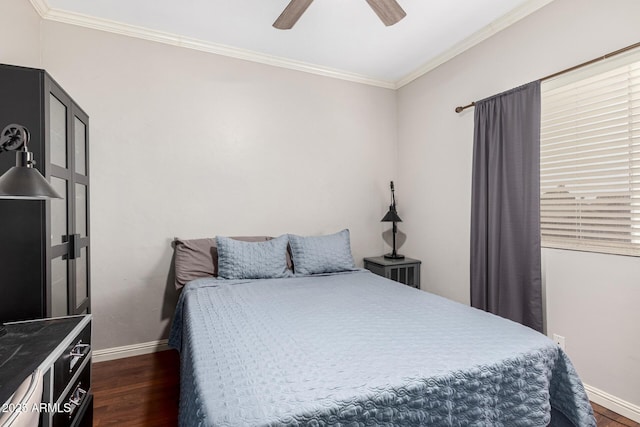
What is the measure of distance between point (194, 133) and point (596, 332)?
10.6 ft

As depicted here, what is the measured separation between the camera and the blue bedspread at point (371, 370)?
3.34 feet

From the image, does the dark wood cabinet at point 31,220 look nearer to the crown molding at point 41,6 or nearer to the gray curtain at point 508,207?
the crown molding at point 41,6

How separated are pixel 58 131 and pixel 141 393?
1.68 metres

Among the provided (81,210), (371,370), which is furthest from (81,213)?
(371,370)

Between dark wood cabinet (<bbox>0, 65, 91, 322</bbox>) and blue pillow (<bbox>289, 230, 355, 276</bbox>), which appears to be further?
blue pillow (<bbox>289, 230, 355, 276</bbox>)

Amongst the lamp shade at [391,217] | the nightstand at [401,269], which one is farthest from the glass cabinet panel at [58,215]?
the lamp shade at [391,217]

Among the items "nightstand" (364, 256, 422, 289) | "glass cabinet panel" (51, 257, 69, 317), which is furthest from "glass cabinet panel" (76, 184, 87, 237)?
"nightstand" (364, 256, 422, 289)

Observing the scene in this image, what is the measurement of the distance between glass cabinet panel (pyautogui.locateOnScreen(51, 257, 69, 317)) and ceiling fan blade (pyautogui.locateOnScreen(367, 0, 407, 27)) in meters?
2.20

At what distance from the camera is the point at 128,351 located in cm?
265

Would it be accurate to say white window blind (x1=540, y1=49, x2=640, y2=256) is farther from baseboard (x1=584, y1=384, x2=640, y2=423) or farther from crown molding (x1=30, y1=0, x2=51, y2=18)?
crown molding (x1=30, y1=0, x2=51, y2=18)

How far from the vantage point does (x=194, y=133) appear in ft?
9.36

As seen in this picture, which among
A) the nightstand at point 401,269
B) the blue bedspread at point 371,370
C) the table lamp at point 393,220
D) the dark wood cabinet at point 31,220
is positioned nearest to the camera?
the blue bedspread at point 371,370

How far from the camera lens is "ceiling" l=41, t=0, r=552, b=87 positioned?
92.2 inches

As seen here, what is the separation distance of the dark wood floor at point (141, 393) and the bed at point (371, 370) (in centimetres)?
66
